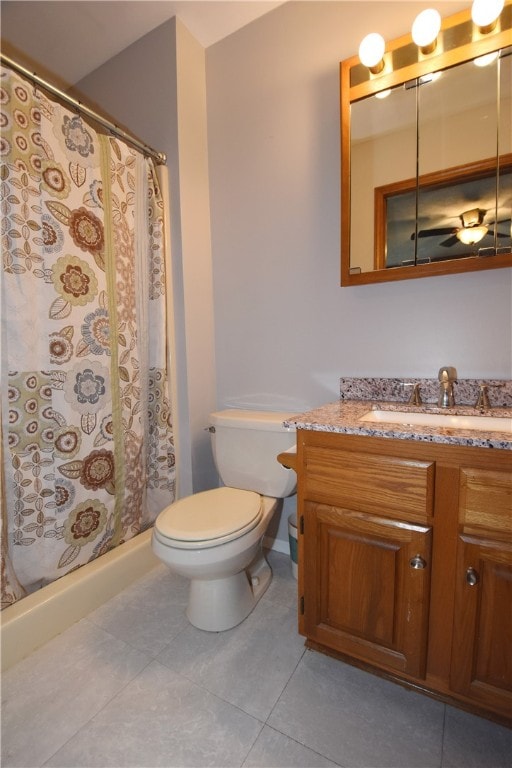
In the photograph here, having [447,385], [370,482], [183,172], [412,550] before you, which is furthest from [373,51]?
[412,550]

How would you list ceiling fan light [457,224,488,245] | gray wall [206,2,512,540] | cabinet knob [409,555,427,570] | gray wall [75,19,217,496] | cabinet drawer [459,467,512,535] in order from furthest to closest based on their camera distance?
gray wall [75,19,217,496] → gray wall [206,2,512,540] → ceiling fan light [457,224,488,245] → cabinet knob [409,555,427,570] → cabinet drawer [459,467,512,535]

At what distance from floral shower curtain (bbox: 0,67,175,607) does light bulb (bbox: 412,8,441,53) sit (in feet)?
3.64

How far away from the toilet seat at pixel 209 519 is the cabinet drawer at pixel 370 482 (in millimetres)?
302

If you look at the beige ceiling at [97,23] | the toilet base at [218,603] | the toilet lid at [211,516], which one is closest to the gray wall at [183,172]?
the beige ceiling at [97,23]

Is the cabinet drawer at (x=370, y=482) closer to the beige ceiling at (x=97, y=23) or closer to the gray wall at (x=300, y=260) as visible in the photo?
the gray wall at (x=300, y=260)

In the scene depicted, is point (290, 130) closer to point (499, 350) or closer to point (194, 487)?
point (499, 350)

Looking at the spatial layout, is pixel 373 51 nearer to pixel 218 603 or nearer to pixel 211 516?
pixel 211 516

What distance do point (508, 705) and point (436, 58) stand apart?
75.3 inches

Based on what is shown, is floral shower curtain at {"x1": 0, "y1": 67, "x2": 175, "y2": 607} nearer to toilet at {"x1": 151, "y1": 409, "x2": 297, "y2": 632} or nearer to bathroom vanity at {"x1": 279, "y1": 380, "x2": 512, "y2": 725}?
toilet at {"x1": 151, "y1": 409, "x2": 297, "y2": 632}

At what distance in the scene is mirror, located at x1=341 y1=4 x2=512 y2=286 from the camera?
1.14 metres

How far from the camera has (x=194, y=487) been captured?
1.76 meters

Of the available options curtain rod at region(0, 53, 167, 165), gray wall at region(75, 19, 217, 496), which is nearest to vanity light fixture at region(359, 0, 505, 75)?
gray wall at region(75, 19, 217, 496)

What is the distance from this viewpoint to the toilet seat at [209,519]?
1.16 meters

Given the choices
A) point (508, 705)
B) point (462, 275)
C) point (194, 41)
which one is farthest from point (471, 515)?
point (194, 41)
